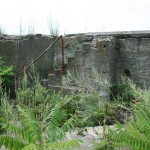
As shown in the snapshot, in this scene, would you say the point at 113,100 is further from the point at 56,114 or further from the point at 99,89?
the point at 56,114

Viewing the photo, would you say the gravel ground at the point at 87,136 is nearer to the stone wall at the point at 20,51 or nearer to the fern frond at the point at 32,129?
→ the fern frond at the point at 32,129

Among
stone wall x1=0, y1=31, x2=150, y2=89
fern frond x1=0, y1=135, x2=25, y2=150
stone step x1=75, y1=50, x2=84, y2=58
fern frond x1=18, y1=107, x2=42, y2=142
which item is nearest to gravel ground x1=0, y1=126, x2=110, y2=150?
fern frond x1=18, y1=107, x2=42, y2=142

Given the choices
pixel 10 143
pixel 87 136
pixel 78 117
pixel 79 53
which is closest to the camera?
pixel 10 143

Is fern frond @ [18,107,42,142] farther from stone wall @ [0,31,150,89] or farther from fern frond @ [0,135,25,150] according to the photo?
stone wall @ [0,31,150,89]

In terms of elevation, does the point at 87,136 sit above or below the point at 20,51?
below

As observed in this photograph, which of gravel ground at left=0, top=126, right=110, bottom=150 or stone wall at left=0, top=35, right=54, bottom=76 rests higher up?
stone wall at left=0, top=35, right=54, bottom=76

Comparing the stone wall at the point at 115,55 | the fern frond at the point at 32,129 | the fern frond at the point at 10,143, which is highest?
the stone wall at the point at 115,55

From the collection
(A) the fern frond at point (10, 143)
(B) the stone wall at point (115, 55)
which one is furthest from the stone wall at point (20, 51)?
(A) the fern frond at point (10, 143)

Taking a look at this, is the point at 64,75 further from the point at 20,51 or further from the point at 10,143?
the point at 10,143

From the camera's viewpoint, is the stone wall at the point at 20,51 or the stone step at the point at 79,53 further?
the stone wall at the point at 20,51

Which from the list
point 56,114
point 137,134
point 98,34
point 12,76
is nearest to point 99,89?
point 98,34

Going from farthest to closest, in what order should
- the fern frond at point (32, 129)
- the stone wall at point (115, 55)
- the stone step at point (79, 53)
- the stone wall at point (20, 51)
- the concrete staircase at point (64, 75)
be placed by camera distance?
1. the stone wall at point (20, 51)
2. the stone step at point (79, 53)
3. the concrete staircase at point (64, 75)
4. the stone wall at point (115, 55)
5. the fern frond at point (32, 129)

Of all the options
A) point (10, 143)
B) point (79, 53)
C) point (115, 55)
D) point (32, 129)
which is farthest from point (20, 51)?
point (10, 143)

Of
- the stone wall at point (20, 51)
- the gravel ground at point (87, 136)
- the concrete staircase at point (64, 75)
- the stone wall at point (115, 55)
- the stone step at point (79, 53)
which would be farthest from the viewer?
the stone wall at point (20, 51)
